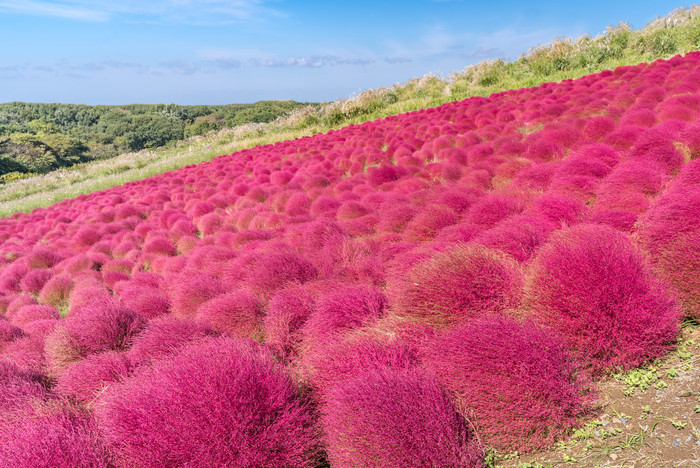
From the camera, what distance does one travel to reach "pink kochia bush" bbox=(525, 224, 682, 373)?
2.04m

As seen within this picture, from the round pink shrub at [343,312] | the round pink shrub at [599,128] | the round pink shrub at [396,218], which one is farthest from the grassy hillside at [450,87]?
the round pink shrub at [343,312]

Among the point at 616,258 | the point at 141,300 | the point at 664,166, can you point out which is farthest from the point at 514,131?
the point at 141,300

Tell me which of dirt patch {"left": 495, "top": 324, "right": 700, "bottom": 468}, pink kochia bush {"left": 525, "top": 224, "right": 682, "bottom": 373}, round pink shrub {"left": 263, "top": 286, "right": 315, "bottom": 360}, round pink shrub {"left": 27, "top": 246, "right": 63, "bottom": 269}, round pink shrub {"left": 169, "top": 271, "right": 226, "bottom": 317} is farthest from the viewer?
round pink shrub {"left": 27, "top": 246, "right": 63, "bottom": 269}

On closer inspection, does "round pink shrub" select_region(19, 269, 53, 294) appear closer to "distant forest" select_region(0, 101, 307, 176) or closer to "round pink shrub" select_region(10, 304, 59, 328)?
"round pink shrub" select_region(10, 304, 59, 328)

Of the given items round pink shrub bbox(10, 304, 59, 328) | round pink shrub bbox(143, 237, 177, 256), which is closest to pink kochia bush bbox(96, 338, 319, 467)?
round pink shrub bbox(10, 304, 59, 328)

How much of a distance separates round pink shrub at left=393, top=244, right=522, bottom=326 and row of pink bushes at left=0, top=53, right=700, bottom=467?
1cm

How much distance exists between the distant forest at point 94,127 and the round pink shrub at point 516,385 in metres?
38.9

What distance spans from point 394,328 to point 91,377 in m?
2.18

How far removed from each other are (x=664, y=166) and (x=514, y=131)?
434 centimetres

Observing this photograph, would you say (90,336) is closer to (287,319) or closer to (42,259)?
(287,319)

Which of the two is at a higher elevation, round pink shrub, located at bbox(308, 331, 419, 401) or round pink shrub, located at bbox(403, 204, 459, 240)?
round pink shrub, located at bbox(403, 204, 459, 240)

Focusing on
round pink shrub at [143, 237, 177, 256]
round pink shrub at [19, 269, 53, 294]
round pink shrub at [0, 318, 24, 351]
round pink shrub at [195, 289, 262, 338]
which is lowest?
round pink shrub at [19, 269, 53, 294]

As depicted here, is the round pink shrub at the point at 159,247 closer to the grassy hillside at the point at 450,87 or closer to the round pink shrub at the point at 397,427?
the round pink shrub at the point at 397,427

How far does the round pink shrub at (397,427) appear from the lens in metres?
1.65
